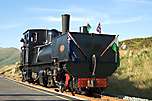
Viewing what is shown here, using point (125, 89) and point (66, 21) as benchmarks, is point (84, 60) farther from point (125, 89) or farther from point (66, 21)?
point (125, 89)

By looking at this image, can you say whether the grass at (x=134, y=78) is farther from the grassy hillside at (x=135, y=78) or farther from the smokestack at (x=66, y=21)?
the smokestack at (x=66, y=21)

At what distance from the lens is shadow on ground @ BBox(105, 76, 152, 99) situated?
1979cm

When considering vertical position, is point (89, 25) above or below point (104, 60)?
above

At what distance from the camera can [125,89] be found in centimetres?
2212

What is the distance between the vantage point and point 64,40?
18625 mm

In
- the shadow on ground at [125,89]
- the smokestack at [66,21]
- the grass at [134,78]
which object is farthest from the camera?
the smokestack at [66,21]

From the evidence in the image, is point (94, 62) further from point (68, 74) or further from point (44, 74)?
point (44, 74)

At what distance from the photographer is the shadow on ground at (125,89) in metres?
19.8

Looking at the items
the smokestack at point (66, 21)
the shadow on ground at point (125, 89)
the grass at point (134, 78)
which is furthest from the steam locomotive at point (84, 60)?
the grass at point (134, 78)

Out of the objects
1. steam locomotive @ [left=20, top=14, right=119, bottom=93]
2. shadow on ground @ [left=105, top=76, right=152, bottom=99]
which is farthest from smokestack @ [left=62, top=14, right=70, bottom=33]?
shadow on ground @ [left=105, top=76, right=152, bottom=99]

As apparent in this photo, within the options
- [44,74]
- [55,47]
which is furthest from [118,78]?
[55,47]

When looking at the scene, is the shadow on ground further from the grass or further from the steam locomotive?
the steam locomotive

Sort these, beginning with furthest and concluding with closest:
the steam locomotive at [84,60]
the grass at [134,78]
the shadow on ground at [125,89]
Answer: the grass at [134,78] → the shadow on ground at [125,89] → the steam locomotive at [84,60]

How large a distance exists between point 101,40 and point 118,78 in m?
8.48
